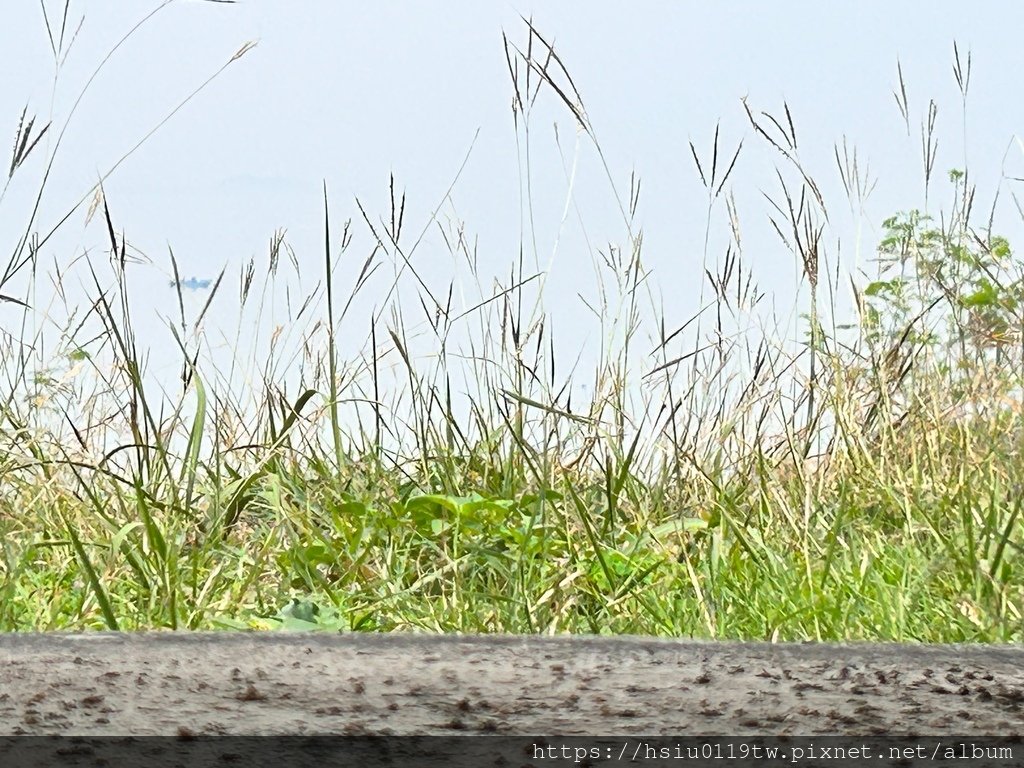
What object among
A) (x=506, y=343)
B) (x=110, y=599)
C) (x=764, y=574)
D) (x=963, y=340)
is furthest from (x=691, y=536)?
(x=110, y=599)

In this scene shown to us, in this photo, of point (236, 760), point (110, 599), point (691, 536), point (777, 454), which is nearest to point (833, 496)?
point (777, 454)

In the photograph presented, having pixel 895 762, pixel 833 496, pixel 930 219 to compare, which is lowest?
pixel 895 762

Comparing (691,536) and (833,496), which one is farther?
(833,496)

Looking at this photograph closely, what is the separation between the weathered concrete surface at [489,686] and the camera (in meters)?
1.07

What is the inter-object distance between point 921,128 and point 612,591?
4.25 ft

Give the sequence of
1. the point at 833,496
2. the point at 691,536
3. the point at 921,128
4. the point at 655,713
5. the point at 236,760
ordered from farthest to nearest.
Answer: the point at 921,128 < the point at 833,496 < the point at 691,536 < the point at 655,713 < the point at 236,760

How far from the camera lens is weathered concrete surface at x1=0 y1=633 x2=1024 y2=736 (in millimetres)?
1067

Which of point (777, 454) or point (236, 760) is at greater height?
point (777, 454)

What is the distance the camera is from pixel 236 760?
981 millimetres

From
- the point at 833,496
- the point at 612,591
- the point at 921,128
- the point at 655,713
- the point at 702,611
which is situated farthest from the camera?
the point at 921,128

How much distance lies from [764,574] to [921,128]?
3.81ft

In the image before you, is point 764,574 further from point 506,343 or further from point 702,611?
point 506,343

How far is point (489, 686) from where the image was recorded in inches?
45.5

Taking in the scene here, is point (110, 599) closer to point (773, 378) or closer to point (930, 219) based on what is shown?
point (773, 378)
